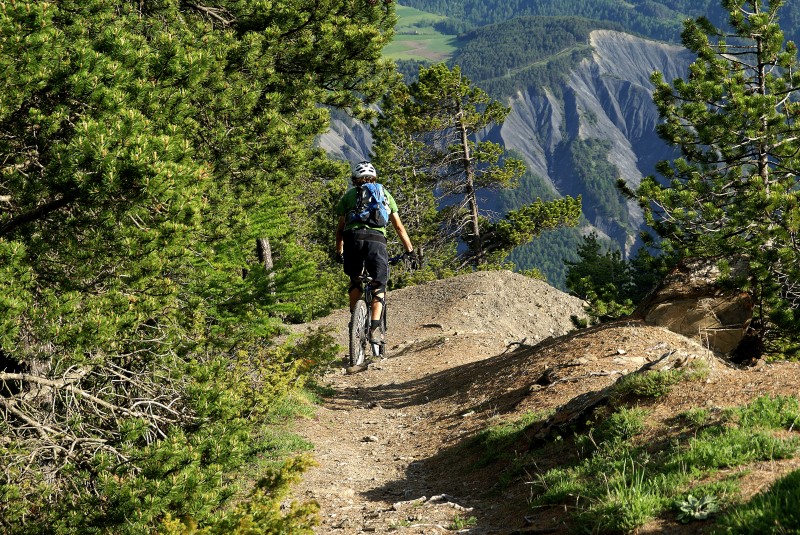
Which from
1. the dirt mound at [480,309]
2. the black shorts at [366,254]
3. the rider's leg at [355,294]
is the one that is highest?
the black shorts at [366,254]

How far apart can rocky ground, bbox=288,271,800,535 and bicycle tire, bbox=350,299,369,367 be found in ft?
3.20

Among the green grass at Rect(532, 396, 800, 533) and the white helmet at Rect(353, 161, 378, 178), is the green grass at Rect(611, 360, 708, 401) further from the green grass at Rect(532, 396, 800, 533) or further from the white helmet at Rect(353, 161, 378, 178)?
the white helmet at Rect(353, 161, 378, 178)

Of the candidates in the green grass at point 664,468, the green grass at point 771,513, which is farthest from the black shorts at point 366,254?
the green grass at point 771,513

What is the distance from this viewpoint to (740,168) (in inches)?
497

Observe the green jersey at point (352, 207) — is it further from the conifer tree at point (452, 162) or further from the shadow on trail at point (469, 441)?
the conifer tree at point (452, 162)

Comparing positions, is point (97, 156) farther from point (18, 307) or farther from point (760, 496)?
point (760, 496)

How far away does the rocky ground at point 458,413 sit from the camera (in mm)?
5547

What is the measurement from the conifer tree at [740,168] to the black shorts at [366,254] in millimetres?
4989

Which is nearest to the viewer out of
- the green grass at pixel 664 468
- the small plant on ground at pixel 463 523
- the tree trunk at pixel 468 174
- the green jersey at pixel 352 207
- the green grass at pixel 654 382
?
the green grass at pixel 664 468

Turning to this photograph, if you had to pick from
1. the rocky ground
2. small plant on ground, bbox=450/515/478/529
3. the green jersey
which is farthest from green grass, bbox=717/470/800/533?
the green jersey

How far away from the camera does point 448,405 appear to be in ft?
33.1

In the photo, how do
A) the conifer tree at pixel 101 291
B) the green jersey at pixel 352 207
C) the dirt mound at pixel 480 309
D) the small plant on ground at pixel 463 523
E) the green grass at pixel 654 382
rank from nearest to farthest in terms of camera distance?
the conifer tree at pixel 101 291 < the small plant on ground at pixel 463 523 < the green grass at pixel 654 382 < the green jersey at pixel 352 207 < the dirt mound at pixel 480 309

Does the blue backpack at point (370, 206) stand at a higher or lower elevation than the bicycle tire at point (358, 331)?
higher

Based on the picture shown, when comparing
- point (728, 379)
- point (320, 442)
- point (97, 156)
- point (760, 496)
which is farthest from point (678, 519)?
point (320, 442)
